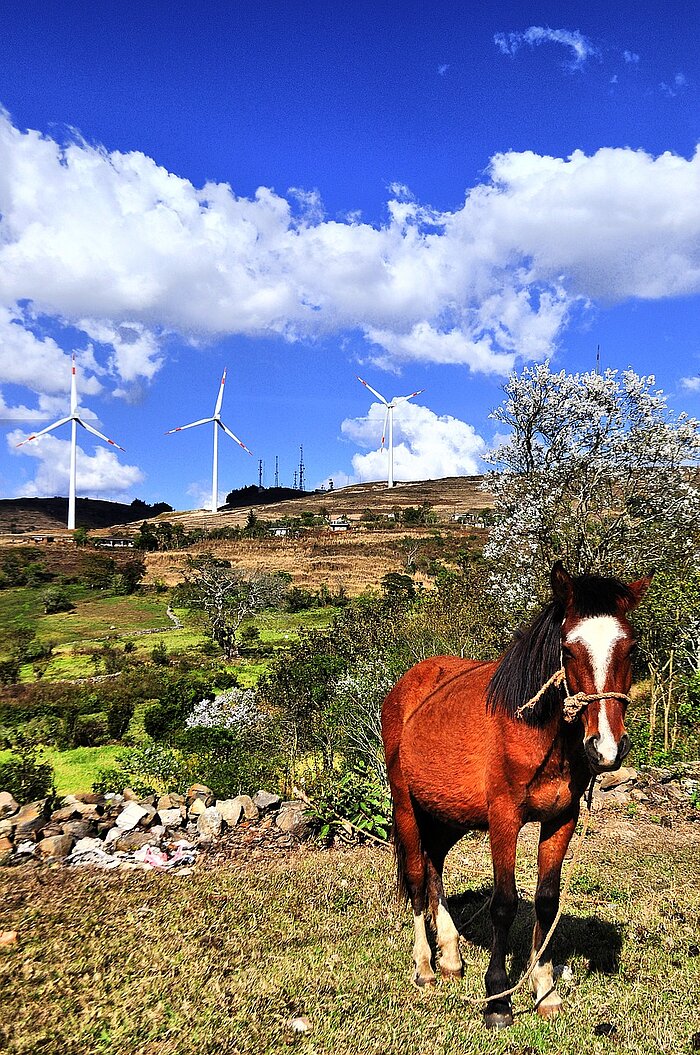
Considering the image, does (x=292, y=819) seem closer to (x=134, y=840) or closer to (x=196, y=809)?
(x=196, y=809)

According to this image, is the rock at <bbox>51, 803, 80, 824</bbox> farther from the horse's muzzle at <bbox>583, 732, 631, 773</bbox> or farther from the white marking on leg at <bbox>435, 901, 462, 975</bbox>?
the horse's muzzle at <bbox>583, 732, 631, 773</bbox>

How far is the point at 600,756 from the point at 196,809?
7.10 m

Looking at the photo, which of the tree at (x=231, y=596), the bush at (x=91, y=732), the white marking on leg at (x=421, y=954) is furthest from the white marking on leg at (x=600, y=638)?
the tree at (x=231, y=596)

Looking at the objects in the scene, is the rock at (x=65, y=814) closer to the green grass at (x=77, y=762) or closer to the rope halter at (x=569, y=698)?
the rope halter at (x=569, y=698)

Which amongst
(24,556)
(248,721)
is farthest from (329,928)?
(24,556)

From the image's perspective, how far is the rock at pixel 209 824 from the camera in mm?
8297

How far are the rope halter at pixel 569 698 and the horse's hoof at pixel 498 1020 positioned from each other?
1893 mm

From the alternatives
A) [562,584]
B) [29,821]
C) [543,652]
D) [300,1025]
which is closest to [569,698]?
[543,652]

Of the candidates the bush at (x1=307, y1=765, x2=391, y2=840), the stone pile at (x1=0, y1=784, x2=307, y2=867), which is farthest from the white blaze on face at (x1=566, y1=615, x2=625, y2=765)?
the stone pile at (x1=0, y1=784, x2=307, y2=867)

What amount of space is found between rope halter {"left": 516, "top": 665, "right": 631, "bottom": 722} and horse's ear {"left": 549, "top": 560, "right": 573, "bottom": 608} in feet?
1.24

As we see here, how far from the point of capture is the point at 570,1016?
422 centimetres

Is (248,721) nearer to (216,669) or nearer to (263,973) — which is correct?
(216,669)

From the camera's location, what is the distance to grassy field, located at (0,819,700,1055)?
413 centimetres

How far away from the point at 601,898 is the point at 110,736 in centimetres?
1897
